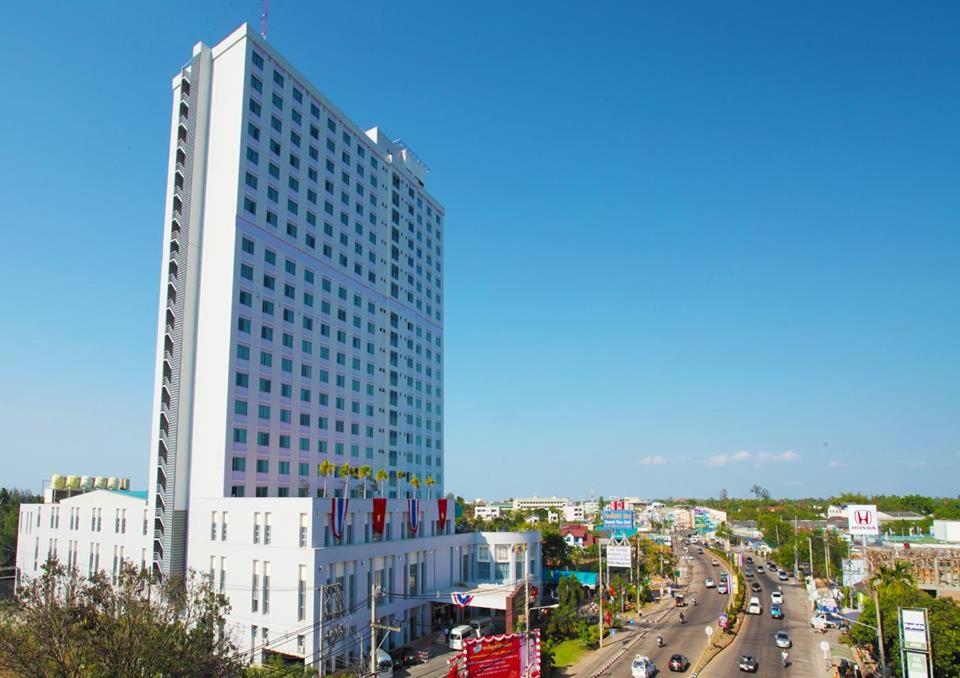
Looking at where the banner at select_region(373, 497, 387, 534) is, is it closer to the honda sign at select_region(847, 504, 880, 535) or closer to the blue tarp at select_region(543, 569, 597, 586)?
the blue tarp at select_region(543, 569, 597, 586)

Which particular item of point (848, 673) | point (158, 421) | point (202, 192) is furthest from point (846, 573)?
point (202, 192)

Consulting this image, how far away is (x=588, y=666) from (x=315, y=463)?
39684 millimetres

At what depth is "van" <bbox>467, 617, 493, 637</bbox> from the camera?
246 ft

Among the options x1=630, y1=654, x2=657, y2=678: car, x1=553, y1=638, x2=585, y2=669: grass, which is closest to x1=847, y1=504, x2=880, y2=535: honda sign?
x1=553, y1=638, x2=585, y2=669: grass

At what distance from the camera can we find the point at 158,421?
74000 mm

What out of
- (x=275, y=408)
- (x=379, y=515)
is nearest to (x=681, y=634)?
(x=379, y=515)

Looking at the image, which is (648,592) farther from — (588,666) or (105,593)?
(105,593)

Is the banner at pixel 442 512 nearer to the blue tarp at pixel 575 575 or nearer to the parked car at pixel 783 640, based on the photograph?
the blue tarp at pixel 575 575

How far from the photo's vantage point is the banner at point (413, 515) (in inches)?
3036

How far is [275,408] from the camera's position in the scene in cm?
7769

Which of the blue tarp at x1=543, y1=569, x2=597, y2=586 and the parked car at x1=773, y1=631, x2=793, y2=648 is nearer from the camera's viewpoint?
the parked car at x1=773, y1=631, x2=793, y2=648

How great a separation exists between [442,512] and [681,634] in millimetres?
32011

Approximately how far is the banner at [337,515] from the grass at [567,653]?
24435mm

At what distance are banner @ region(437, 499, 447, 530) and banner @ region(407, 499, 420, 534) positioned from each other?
5.51 m
